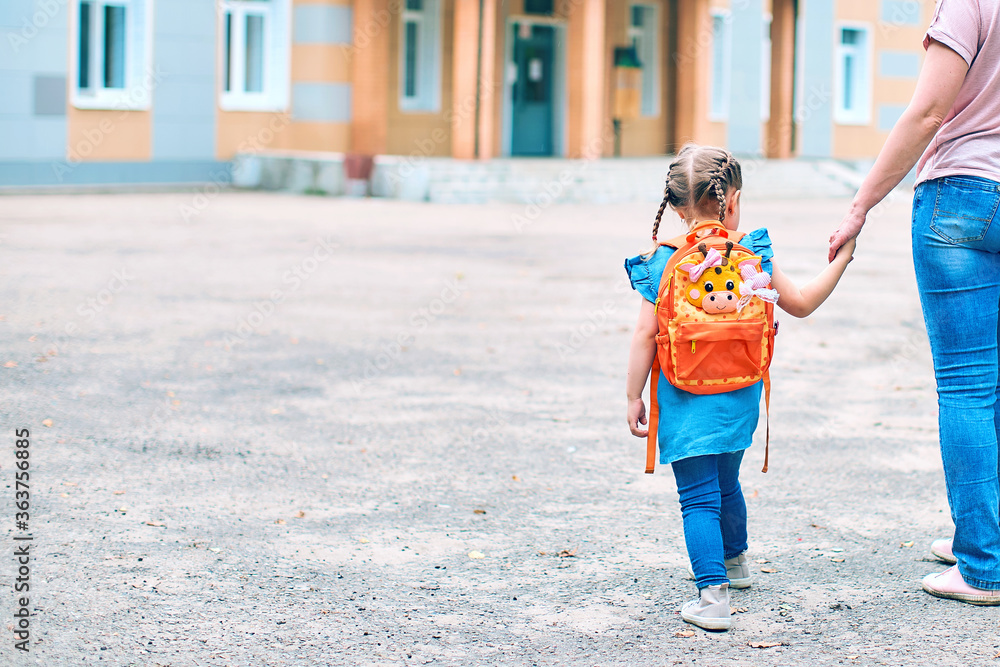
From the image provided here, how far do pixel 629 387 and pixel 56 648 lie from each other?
5.28ft

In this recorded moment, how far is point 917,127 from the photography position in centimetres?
329

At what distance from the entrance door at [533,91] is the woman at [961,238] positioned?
71.4ft

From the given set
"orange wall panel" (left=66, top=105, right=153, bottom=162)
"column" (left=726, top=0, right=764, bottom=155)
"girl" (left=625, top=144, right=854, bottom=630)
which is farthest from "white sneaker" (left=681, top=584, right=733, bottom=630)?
"column" (left=726, top=0, right=764, bottom=155)

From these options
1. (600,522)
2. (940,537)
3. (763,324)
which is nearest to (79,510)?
(600,522)

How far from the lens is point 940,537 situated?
4016 millimetres

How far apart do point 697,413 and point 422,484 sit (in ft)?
5.42

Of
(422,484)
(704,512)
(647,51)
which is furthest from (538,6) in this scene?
(704,512)

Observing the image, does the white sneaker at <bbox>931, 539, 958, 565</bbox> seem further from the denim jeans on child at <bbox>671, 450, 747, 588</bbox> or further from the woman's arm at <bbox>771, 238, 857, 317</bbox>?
the woman's arm at <bbox>771, 238, 857, 317</bbox>

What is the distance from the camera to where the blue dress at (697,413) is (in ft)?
10.6

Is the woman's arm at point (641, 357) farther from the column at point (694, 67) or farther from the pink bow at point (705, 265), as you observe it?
the column at point (694, 67)

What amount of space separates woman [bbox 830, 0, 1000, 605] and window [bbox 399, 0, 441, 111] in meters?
20.5

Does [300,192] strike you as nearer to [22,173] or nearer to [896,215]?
[22,173]

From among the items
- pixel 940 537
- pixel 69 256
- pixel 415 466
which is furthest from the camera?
pixel 69 256

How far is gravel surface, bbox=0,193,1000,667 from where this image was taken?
3150 millimetres
